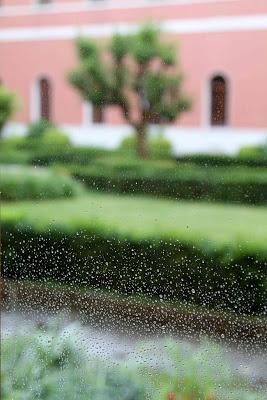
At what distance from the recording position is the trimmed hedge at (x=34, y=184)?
1461mm

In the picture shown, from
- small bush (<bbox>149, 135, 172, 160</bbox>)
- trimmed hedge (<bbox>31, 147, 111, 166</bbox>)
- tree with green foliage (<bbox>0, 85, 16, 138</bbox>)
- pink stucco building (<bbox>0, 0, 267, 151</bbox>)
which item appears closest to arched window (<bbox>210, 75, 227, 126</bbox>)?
pink stucco building (<bbox>0, 0, 267, 151</bbox>)

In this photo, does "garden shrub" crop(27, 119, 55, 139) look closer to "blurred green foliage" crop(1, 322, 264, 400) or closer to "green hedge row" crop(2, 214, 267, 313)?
"green hedge row" crop(2, 214, 267, 313)

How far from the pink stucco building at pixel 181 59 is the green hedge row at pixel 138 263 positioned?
16 cm

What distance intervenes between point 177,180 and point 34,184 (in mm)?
305

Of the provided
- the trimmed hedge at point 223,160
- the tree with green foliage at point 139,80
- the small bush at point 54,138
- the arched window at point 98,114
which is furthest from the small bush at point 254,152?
the small bush at point 54,138

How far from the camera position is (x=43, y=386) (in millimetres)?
1518

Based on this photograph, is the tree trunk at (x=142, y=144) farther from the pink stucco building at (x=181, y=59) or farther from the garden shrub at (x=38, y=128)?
the garden shrub at (x=38, y=128)

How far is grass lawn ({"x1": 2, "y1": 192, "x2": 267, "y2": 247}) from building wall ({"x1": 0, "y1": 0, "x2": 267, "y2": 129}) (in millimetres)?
127

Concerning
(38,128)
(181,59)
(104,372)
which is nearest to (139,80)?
(181,59)

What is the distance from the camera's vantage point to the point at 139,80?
4.24 ft

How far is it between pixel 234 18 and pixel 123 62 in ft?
0.67

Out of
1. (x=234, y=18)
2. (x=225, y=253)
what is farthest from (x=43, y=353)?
(x=234, y=18)

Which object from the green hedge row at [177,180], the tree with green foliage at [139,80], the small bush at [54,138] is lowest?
the green hedge row at [177,180]

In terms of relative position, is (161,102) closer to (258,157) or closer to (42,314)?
(258,157)
